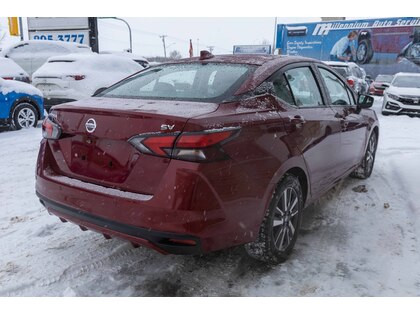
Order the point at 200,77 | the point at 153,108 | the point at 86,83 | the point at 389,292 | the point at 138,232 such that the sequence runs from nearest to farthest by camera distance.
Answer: the point at 138,232 < the point at 153,108 < the point at 389,292 < the point at 200,77 < the point at 86,83

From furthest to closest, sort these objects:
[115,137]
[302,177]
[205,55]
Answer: [205,55]
[302,177]
[115,137]

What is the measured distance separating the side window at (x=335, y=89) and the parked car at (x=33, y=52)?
1075 cm

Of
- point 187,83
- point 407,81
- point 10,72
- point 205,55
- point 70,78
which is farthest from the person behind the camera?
point 407,81

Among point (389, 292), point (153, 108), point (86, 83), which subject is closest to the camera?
point (153, 108)

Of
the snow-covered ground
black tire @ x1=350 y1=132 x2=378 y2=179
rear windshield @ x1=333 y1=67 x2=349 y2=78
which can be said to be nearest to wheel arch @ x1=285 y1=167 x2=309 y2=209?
the snow-covered ground

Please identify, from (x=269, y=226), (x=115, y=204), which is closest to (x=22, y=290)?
(x=115, y=204)

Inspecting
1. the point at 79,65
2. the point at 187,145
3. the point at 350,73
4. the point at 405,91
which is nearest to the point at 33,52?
the point at 79,65

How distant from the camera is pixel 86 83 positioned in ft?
28.3

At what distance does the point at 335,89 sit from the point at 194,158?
2458 millimetres

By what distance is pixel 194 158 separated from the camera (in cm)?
214

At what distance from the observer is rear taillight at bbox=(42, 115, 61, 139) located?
2.65 meters

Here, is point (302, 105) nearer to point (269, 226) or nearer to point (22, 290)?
point (269, 226)

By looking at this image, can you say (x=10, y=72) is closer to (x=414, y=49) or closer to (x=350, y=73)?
(x=350, y=73)

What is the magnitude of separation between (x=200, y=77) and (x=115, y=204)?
1245 millimetres
